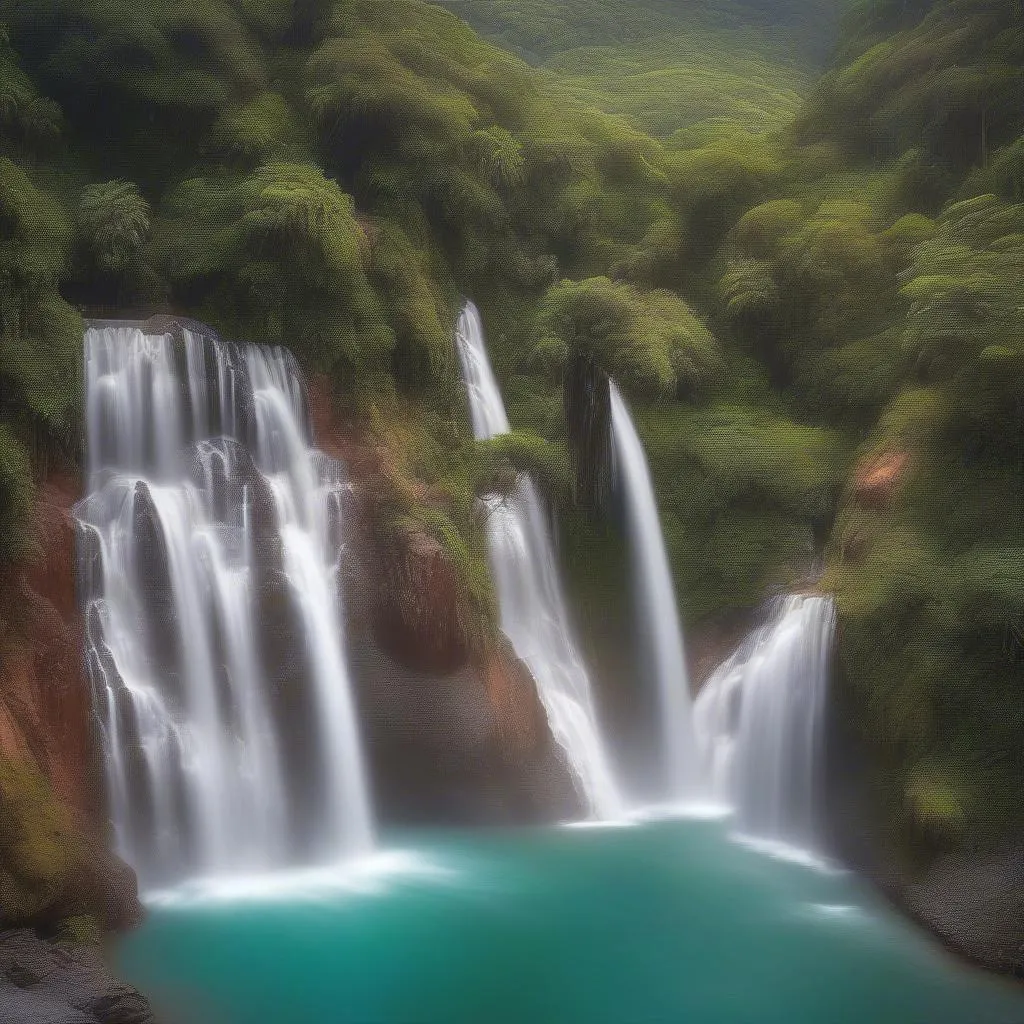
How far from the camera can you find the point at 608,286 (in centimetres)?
2092

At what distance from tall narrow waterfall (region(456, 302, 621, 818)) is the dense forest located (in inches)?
19.8

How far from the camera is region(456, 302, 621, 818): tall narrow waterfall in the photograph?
16516 mm

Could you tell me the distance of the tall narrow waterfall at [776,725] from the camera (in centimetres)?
1441

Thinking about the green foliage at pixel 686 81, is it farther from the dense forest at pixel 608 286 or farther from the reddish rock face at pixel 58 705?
the reddish rock face at pixel 58 705

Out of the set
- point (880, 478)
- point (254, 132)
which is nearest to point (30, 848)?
point (880, 478)

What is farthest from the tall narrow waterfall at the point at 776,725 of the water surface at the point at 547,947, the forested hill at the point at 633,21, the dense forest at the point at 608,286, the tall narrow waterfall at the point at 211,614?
the forested hill at the point at 633,21

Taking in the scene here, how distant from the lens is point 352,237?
1705cm

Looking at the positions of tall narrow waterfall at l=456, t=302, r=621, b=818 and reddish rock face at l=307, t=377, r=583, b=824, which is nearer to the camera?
reddish rock face at l=307, t=377, r=583, b=824

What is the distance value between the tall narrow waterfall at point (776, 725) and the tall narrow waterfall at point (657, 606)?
1.77 ft

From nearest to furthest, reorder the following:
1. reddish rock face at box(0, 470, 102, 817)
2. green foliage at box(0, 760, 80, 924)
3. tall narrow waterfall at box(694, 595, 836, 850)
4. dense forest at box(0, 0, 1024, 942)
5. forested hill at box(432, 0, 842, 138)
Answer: green foliage at box(0, 760, 80, 924) < reddish rock face at box(0, 470, 102, 817) < dense forest at box(0, 0, 1024, 942) < tall narrow waterfall at box(694, 595, 836, 850) < forested hill at box(432, 0, 842, 138)

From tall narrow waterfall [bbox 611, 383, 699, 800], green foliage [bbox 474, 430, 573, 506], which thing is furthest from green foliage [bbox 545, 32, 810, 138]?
green foliage [bbox 474, 430, 573, 506]

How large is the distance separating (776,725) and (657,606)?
12.2 feet

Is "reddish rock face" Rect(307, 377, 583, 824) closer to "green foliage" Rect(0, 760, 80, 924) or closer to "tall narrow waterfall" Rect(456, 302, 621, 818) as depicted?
"tall narrow waterfall" Rect(456, 302, 621, 818)

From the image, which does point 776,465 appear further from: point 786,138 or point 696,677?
point 786,138
